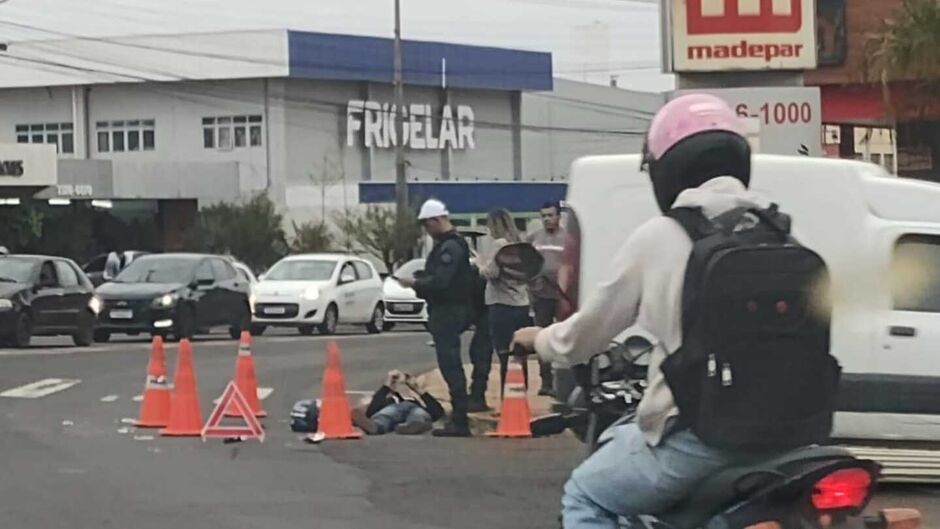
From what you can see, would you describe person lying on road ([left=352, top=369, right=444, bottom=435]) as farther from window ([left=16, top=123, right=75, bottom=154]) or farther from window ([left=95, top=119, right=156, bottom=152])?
window ([left=16, top=123, right=75, bottom=154])

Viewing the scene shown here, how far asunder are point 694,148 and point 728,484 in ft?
2.97

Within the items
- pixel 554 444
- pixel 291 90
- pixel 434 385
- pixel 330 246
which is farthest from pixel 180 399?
pixel 291 90

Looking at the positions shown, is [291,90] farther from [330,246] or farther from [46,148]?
[46,148]

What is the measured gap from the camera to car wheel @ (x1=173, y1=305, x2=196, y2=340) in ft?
96.6

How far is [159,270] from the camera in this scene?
30.8 metres

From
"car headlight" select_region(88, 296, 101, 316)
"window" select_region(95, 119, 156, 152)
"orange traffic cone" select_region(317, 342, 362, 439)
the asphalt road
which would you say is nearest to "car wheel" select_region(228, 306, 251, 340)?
"car headlight" select_region(88, 296, 101, 316)

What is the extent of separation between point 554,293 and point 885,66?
8.19 m

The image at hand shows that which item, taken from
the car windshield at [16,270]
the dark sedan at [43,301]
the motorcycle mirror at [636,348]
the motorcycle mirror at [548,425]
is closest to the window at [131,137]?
the dark sedan at [43,301]

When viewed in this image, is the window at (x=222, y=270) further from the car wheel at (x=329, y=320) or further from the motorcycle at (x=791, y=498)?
the motorcycle at (x=791, y=498)

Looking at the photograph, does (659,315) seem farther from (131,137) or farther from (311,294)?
(131,137)

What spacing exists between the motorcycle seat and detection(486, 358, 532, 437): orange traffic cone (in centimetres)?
991

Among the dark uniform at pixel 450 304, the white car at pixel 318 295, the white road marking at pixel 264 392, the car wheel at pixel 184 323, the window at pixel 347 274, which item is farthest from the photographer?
the window at pixel 347 274

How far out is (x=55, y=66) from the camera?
74.0 m

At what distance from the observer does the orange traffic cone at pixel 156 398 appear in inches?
609
